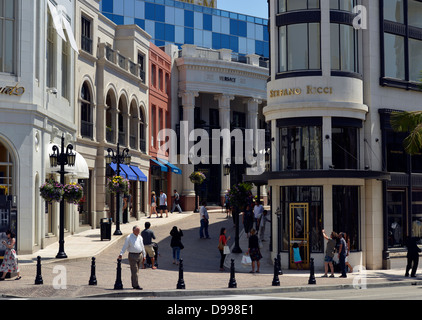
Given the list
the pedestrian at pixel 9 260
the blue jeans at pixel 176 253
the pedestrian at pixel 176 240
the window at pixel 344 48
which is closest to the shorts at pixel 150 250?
the pedestrian at pixel 176 240

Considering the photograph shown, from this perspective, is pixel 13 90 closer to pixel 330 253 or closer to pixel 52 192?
pixel 52 192

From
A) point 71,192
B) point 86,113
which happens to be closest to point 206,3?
point 86,113

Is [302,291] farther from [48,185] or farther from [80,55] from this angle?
[80,55]

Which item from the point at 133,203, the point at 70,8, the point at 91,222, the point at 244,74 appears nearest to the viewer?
the point at 70,8

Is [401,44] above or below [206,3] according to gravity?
below

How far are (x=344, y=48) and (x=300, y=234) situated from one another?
8.22 meters

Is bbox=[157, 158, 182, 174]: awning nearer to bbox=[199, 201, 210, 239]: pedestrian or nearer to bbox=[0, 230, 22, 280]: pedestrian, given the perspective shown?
bbox=[199, 201, 210, 239]: pedestrian

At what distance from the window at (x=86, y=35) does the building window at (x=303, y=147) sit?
53.6 ft

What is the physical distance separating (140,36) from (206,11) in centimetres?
3240

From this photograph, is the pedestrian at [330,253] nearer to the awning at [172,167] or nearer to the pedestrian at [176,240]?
the pedestrian at [176,240]

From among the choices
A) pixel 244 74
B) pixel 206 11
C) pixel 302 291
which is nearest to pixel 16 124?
pixel 302 291

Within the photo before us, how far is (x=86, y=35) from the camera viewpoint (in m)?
42.4

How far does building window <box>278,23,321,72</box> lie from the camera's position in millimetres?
30109

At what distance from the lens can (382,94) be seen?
31.6m
